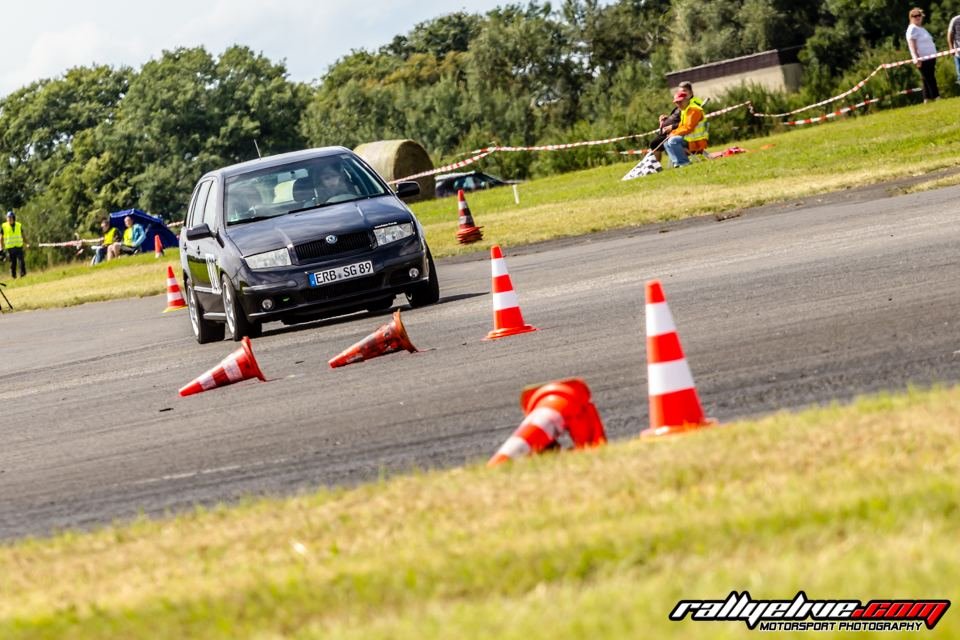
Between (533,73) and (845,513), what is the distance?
293 ft

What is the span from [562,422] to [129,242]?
4696 centimetres

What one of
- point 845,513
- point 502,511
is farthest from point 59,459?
point 845,513

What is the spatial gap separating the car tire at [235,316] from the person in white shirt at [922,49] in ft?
70.3

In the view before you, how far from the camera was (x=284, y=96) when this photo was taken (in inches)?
4215

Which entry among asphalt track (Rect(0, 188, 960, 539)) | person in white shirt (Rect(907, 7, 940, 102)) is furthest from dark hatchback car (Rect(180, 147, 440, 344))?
person in white shirt (Rect(907, 7, 940, 102))

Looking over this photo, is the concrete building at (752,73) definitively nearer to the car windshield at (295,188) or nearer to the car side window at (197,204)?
the car side window at (197,204)

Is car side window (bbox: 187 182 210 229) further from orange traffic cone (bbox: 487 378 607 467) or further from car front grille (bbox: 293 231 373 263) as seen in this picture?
orange traffic cone (bbox: 487 378 607 467)

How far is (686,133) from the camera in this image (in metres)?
32.6

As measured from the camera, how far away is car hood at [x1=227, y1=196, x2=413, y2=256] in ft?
50.5

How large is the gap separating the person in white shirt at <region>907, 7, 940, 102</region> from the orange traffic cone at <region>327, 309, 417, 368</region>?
77.6 feet

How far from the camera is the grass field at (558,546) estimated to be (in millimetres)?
4391

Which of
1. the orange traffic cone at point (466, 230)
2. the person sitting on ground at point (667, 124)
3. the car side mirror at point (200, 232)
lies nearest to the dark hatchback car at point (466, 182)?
the person sitting on ground at point (667, 124)

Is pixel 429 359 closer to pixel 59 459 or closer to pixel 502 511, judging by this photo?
pixel 59 459

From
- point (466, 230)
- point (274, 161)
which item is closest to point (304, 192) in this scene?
point (274, 161)
